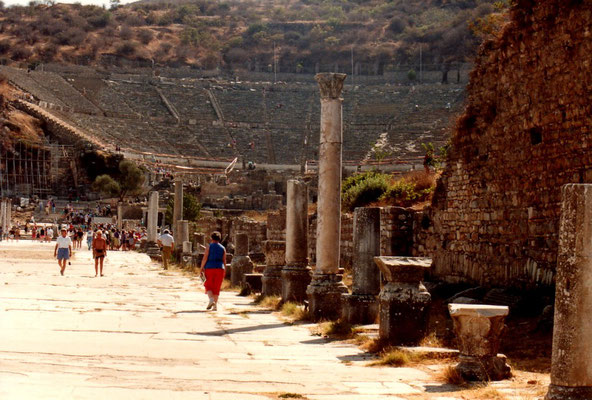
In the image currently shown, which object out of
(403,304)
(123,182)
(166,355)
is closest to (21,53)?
(123,182)

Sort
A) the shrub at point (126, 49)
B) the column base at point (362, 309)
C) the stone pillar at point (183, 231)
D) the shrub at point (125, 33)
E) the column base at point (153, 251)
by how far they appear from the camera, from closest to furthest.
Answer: the column base at point (362, 309) → the stone pillar at point (183, 231) → the column base at point (153, 251) → the shrub at point (126, 49) → the shrub at point (125, 33)

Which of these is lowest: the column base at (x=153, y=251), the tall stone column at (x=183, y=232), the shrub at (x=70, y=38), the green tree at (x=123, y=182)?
the column base at (x=153, y=251)

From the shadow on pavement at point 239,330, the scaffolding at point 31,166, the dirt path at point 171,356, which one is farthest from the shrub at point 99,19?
the shadow on pavement at point 239,330

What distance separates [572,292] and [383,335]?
12.2 feet

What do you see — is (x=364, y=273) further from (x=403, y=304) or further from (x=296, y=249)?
(x=296, y=249)

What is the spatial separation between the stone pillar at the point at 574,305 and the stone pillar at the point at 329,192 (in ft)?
22.1

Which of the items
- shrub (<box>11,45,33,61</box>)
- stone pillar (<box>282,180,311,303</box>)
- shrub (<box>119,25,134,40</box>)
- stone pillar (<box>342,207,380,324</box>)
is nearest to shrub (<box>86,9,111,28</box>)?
shrub (<box>119,25,134,40</box>)

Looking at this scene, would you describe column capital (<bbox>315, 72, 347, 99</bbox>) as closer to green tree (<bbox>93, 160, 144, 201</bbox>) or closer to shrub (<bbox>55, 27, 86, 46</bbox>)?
green tree (<bbox>93, 160, 144, 201</bbox>)

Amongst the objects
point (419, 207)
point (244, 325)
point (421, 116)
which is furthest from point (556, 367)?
point (421, 116)

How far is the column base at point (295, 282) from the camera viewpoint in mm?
14484

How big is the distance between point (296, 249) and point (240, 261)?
14.7 feet

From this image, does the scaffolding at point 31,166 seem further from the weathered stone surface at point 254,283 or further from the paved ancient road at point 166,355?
the paved ancient road at point 166,355

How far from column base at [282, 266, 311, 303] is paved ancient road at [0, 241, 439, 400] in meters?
0.70

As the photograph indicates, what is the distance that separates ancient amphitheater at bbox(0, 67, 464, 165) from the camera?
76.2m
